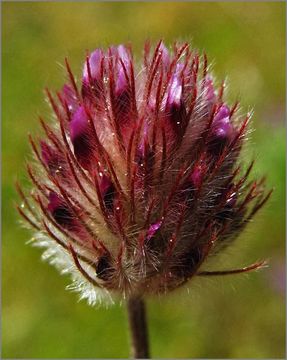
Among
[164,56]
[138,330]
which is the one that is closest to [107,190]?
[164,56]

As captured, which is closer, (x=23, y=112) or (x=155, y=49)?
(x=155, y=49)

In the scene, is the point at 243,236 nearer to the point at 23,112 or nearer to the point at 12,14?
the point at 23,112

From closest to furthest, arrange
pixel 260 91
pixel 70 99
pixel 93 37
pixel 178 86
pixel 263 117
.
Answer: pixel 178 86
pixel 70 99
pixel 263 117
pixel 260 91
pixel 93 37

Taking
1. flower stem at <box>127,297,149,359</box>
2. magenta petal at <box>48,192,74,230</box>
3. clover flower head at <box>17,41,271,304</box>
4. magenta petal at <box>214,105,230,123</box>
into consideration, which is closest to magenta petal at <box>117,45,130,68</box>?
clover flower head at <box>17,41,271,304</box>

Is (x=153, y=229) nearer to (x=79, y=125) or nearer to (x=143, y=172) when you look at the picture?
(x=143, y=172)

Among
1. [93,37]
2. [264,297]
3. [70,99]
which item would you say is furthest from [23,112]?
[70,99]

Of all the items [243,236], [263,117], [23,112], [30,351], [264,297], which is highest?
[23,112]

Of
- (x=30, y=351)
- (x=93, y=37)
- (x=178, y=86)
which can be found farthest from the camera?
(x=93, y=37)
